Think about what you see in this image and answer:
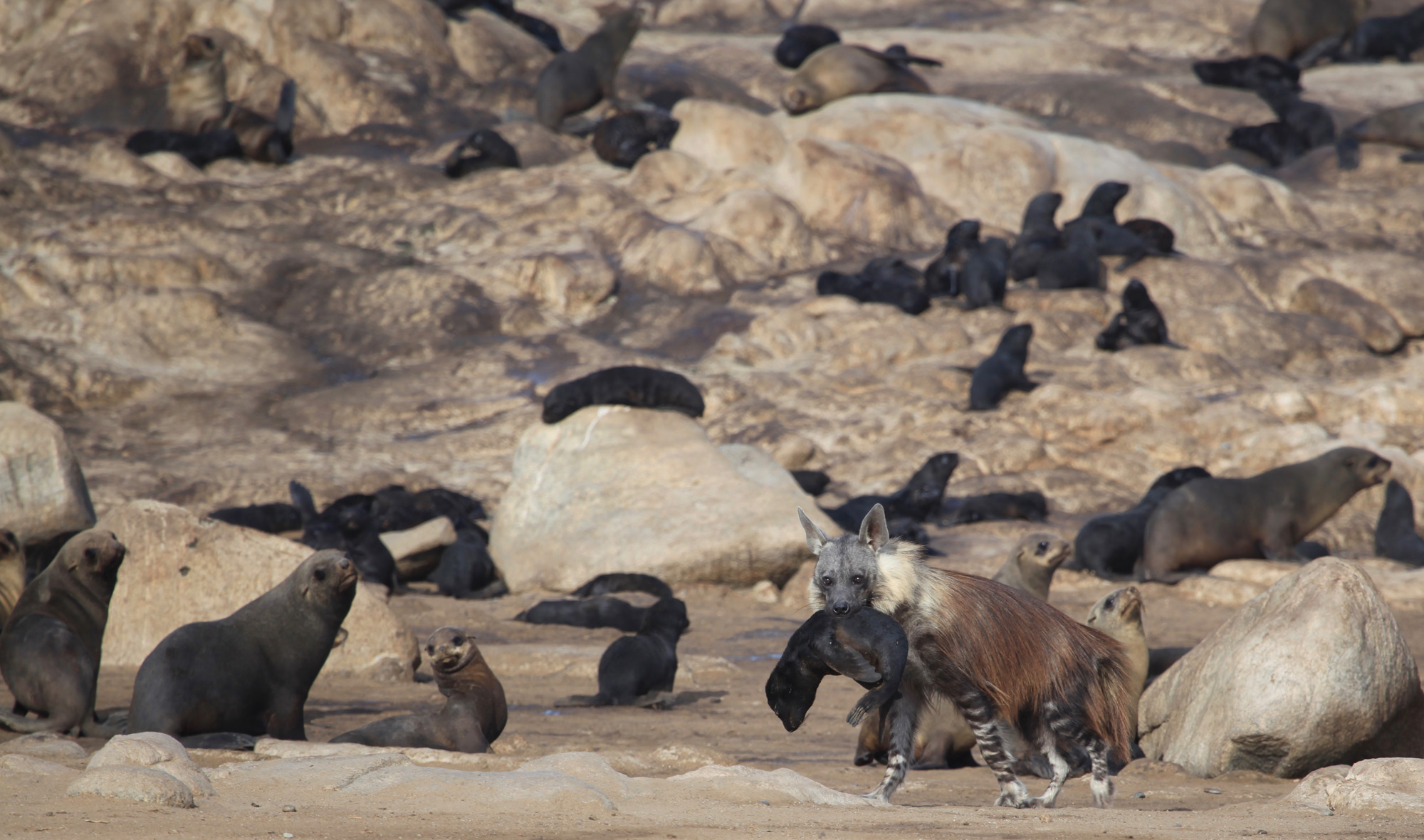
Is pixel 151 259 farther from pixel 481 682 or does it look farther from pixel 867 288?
pixel 481 682

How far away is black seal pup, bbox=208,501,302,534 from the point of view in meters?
12.8

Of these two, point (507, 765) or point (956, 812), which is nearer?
point (956, 812)

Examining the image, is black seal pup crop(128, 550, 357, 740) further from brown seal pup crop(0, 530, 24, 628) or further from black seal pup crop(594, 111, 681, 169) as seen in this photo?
black seal pup crop(594, 111, 681, 169)

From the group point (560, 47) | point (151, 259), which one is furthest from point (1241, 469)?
point (560, 47)

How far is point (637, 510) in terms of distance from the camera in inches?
476

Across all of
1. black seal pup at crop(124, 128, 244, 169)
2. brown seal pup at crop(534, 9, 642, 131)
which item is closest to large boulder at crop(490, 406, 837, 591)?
black seal pup at crop(124, 128, 244, 169)

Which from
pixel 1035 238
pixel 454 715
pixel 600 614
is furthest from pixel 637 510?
pixel 1035 238

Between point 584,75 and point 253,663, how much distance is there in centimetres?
1979

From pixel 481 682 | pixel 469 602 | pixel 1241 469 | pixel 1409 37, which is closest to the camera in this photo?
pixel 481 682

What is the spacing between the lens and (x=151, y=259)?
18422 millimetres

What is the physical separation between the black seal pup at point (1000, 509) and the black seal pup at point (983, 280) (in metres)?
5.12

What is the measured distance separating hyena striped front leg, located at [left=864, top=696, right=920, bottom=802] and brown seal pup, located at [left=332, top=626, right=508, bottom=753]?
6.68 feet

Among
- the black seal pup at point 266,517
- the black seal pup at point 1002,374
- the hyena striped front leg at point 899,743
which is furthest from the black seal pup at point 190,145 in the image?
the hyena striped front leg at point 899,743

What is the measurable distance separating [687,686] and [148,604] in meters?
3.61
